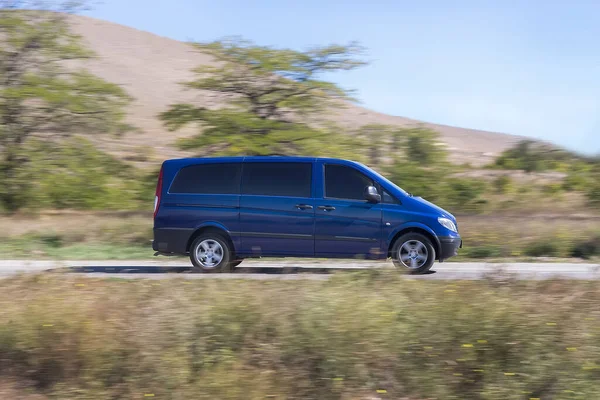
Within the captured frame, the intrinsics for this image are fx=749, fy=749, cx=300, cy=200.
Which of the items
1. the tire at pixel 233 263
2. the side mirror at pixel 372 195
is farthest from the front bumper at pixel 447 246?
the tire at pixel 233 263

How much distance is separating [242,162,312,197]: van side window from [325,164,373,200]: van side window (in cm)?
31

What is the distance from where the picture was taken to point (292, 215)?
38.4 feet

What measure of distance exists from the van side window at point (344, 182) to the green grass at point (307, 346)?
→ 4.46 metres

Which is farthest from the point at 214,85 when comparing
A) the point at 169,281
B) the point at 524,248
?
the point at 169,281

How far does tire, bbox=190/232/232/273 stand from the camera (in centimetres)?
1196

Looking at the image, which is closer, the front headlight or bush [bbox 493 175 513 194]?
the front headlight

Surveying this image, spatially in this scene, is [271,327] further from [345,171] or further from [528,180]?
[528,180]

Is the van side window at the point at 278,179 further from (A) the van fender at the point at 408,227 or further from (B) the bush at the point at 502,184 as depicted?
(B) the bush at the point at 502,184

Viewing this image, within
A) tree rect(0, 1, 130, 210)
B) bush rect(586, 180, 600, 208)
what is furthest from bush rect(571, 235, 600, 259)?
tree rect(0, 1, 130, 210)

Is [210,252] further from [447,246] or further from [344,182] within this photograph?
[447,246]

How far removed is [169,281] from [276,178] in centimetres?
392

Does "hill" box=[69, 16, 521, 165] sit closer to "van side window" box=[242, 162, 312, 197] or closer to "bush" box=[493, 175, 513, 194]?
"bush" box=[493, 175, 513, 194]

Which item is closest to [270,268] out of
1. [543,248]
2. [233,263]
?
[233,263]

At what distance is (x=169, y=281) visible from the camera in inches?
330
